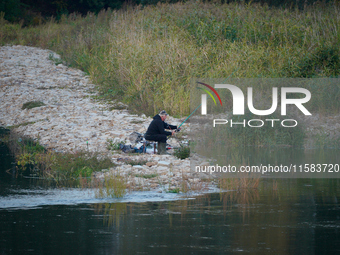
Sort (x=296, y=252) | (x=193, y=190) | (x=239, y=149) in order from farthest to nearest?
(x=239, y=149) → (x=193, y=190) → (x=296, y=252)

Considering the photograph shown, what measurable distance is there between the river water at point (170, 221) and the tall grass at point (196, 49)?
291 inches

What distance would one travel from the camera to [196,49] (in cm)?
1908

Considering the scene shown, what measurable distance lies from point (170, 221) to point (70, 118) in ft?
30.3

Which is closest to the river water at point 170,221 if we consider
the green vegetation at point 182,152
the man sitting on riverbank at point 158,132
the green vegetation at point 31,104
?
the green vegetation at point 182,152

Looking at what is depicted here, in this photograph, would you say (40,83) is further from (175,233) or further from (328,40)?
(175,233)

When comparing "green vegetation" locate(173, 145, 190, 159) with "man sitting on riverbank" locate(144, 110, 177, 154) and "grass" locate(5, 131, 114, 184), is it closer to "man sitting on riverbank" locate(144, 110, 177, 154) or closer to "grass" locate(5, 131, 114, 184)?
"man sitting on riverbank" locate(144, 110, 177, 154)

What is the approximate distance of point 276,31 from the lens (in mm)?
19562

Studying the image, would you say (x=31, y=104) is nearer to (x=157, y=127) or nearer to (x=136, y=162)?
(x=157, y=127)

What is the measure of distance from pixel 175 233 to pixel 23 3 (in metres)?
37.5

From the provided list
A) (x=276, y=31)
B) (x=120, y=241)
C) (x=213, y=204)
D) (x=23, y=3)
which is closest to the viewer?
(x=120, y=241)

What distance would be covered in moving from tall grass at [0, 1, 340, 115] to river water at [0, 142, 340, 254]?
7.38 metres

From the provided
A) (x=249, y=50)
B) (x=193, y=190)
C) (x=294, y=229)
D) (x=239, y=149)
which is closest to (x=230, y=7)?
(x=249, y=50)

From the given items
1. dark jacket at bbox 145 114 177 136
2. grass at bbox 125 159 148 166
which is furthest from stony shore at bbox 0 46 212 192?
dark jacket at bbox 145 114 177 136

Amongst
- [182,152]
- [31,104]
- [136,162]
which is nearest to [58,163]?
[136,162]
